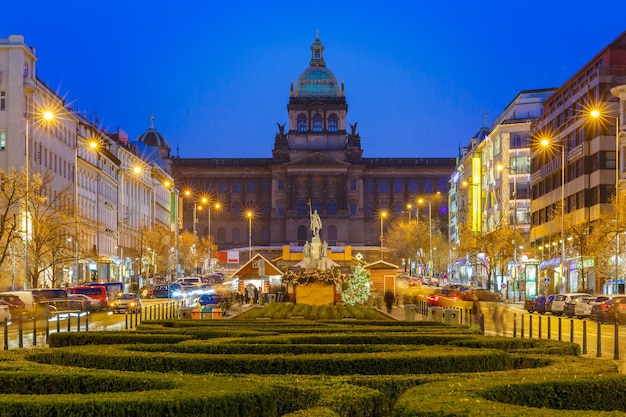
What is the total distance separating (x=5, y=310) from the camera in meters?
42.9

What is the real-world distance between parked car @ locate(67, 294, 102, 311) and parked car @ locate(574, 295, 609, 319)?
23705mm

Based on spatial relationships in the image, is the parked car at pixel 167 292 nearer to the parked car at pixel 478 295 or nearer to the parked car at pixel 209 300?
the parked car at pixel 478 295

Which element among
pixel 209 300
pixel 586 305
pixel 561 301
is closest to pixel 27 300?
pixel 209 300

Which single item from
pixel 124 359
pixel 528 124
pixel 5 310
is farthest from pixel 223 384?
pixel 528 124

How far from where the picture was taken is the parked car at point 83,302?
185ft

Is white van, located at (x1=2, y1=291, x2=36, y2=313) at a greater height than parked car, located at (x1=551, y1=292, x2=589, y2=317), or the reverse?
white van, located at (x1=2, y1=291, x2=36, y2=313)

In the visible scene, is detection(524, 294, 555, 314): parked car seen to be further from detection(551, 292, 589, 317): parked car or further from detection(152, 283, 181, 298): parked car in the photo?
detection(152, 283, 181, 298): parked car

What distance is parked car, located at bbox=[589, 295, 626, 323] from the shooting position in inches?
2034

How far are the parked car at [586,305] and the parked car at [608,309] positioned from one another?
1012 millimetres

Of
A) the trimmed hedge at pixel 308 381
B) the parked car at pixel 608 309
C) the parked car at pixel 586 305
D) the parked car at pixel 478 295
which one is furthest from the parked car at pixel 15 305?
the parked car at pixel 478 295

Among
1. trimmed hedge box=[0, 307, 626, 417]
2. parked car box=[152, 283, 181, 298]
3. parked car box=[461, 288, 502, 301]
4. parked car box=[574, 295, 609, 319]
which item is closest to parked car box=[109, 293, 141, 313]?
parked car box=[152, 283, 181, 298]

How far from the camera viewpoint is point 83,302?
2275 inches

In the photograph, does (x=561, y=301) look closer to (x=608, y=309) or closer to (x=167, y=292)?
(x=608, y=309)

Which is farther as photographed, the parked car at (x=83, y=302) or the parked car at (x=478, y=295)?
the parked car at (x=478, y=295)
